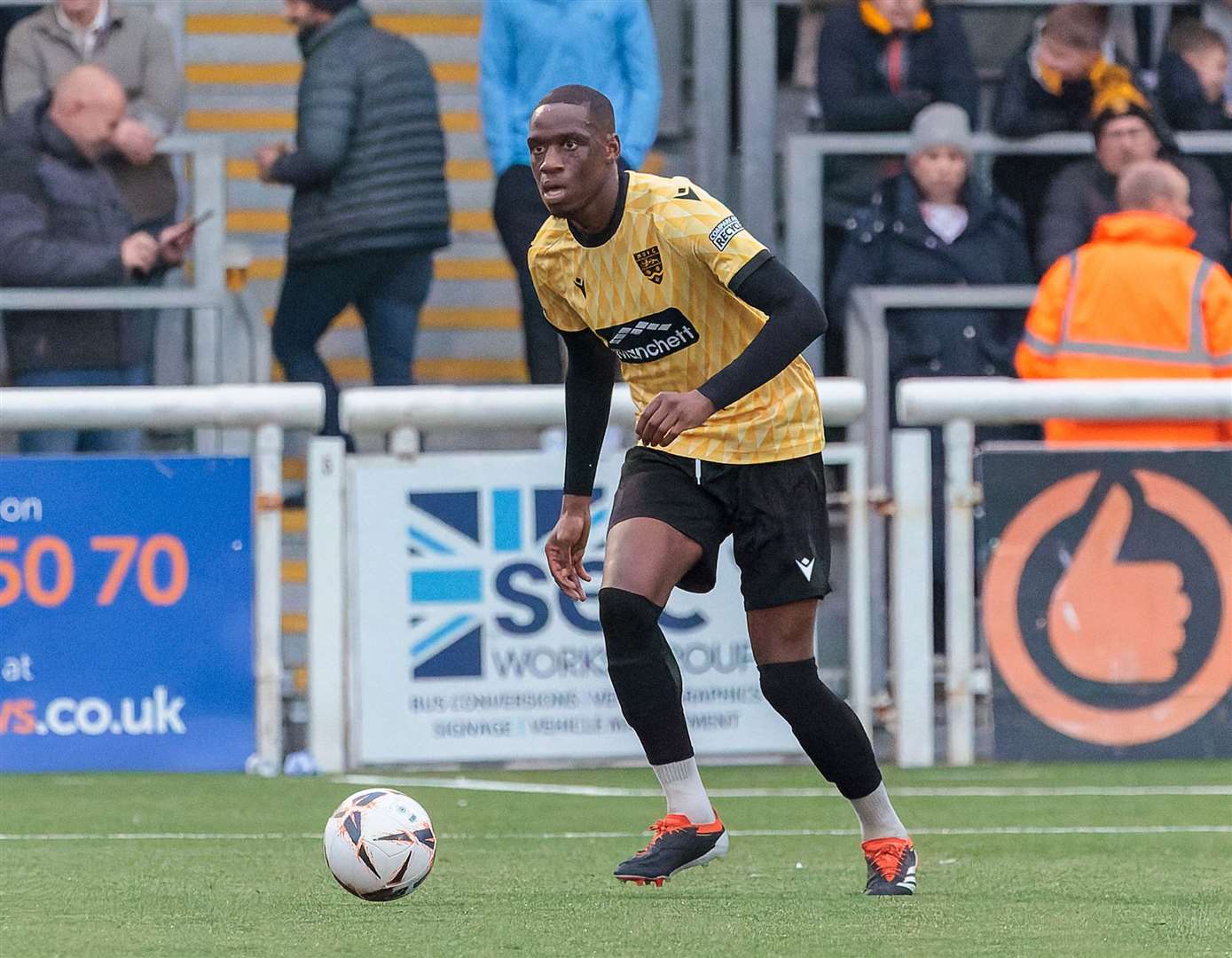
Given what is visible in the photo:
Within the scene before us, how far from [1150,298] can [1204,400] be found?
1.71ft

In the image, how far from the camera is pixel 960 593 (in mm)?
8938

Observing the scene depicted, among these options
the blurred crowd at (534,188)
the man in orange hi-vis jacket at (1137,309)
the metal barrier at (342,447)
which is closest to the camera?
the metal barrier at (342,447)

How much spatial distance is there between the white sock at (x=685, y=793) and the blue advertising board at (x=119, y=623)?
3.54m

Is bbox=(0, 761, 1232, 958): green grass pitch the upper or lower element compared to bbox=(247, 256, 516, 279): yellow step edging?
lower

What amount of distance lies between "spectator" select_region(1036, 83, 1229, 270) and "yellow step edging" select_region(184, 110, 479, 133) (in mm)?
3476

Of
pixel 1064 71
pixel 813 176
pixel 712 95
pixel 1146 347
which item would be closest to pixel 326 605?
pixel 813 176

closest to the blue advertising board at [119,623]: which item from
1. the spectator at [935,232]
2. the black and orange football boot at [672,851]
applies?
the spectator at [935,232]

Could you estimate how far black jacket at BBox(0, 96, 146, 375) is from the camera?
9.41m

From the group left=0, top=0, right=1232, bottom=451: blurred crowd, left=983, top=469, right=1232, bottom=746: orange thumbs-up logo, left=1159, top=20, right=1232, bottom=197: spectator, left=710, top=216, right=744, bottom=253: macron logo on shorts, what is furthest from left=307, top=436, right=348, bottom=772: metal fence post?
left=1159, top=20, right=1232, bottom=197: spectator

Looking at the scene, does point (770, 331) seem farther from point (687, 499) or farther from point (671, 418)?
point (687, 499)

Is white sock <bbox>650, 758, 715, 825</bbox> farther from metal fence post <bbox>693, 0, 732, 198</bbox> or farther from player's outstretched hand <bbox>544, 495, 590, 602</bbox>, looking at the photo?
metal fence post <bbox>693, 0, 732, 198</bbox>

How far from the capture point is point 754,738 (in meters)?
8.77

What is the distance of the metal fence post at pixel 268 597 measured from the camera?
28.5 feet

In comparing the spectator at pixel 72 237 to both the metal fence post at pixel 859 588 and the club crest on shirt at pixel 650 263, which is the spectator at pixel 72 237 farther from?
the club crest on shirt at pixel 650 263
